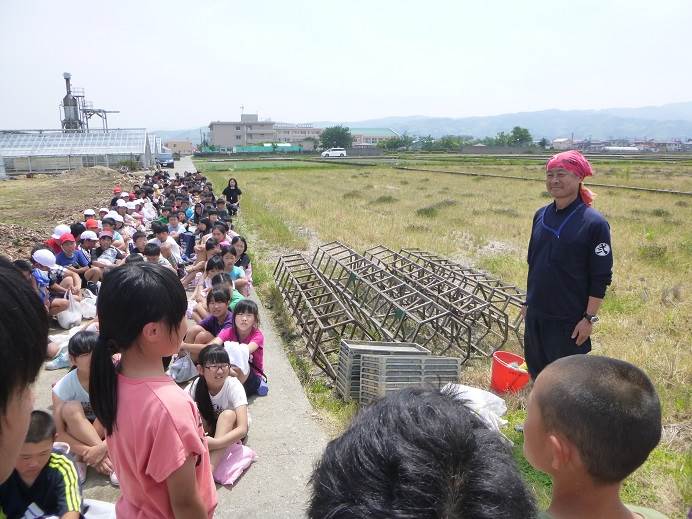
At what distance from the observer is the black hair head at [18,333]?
833 millimetres

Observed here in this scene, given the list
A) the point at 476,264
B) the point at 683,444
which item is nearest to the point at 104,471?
the point at 683,444

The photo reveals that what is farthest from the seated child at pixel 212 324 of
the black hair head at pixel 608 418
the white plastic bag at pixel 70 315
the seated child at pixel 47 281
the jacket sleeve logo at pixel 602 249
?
the black hair head at pixel 608 418

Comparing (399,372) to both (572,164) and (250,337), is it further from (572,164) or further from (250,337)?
(572,164)

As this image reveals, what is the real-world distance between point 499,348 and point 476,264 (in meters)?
4.33

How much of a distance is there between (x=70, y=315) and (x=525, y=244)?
9764mm

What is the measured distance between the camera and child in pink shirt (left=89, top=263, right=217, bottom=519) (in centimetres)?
167

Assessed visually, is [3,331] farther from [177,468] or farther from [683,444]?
[683,444]

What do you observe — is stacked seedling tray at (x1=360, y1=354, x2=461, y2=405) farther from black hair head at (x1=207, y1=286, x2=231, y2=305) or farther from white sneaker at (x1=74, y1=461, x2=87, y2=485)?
white sneaker at (x1=74, y1=461, x2=87, y2=485)

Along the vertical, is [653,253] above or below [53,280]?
below

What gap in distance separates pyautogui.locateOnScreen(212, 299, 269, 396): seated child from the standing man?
2.37m

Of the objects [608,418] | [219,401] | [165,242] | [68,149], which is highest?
[68,149]

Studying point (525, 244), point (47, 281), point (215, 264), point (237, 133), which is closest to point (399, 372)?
point (215, 264)

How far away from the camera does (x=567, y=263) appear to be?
3.21 metres

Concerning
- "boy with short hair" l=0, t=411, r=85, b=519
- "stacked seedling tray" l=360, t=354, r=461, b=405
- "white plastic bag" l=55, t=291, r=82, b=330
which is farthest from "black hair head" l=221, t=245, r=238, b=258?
"boy with short hair" l=0, t=411, r=85, b=519
